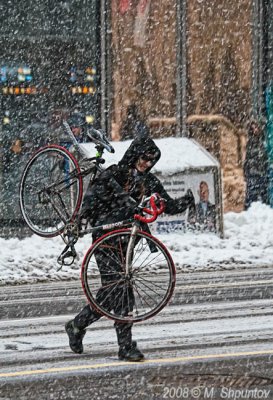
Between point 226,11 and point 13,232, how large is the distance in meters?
5.63

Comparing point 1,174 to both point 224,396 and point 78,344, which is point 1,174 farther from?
point 224,396

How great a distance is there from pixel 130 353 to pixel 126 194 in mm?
1156

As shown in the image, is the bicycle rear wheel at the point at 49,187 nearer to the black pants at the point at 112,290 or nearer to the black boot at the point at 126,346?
the black pants at the point at 112,290

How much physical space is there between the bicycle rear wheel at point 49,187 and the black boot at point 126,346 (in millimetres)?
1045

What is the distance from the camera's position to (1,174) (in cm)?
1809

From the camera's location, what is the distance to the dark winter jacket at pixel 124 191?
7945 millimetres

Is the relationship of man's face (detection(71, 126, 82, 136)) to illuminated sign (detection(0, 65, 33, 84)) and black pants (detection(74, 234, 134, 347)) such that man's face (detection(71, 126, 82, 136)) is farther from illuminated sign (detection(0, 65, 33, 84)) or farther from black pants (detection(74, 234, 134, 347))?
black pants (detection(74, 234, 134, 347))

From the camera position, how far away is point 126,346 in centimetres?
813

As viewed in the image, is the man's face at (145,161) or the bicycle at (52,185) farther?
the bicycle at (52,185)

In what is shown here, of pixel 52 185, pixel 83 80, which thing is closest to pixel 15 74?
pixel 83 80

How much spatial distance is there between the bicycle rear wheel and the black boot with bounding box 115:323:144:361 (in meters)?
1.04

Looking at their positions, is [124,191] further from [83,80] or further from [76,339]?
[83,80]

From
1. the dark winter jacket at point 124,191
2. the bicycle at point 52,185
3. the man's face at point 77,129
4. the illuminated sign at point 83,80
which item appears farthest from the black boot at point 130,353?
the illuminated sign at point 83,80

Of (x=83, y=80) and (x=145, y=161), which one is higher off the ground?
(x=145, y=161)
